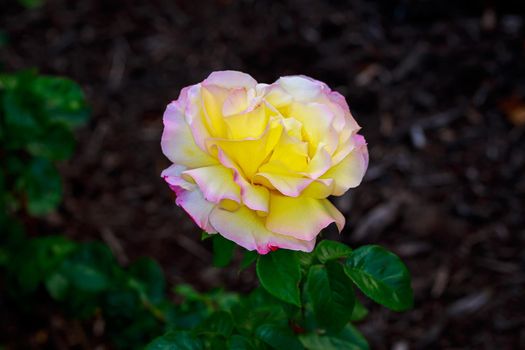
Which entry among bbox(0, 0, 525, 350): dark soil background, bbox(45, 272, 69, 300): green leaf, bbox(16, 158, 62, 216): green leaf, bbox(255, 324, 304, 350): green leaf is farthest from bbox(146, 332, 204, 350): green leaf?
bbox(0, 0, 525, 350): dark soil background

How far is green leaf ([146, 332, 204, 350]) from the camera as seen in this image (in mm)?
1180

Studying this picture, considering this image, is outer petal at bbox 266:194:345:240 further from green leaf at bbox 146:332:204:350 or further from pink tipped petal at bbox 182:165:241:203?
green leaf at bbox 146:332:204:350

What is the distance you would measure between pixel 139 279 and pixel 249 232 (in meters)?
1.03

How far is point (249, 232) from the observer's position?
3.24ft

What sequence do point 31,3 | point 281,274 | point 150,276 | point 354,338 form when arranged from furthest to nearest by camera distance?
1. point 31,3
2. point 150,276
3. point 354,338
4. point 281,274

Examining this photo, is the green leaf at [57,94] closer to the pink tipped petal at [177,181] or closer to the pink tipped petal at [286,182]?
the pink tipped petal at [177,181]

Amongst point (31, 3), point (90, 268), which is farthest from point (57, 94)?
point (31, 3)

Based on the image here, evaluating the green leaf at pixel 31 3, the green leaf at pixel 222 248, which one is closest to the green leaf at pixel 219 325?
the green leaf at pixel 222 248

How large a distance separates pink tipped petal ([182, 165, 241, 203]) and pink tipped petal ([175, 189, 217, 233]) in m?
0.03

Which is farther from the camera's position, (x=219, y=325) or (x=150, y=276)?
(x=150, y=276)

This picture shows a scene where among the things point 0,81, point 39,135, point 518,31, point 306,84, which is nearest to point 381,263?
point 306,84

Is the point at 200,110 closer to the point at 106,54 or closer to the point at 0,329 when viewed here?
the point at 0,329

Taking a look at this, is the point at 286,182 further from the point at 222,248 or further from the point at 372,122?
the point at 372,122

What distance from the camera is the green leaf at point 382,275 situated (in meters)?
1.16
